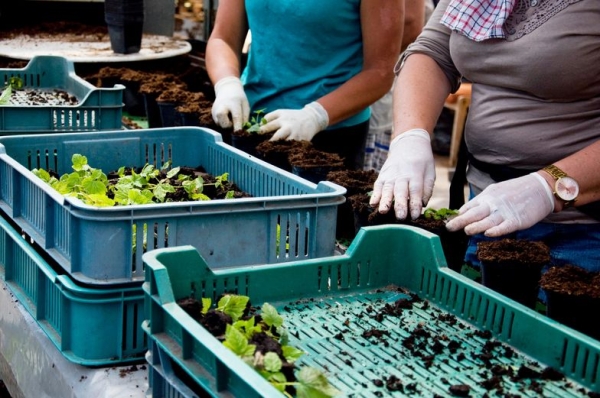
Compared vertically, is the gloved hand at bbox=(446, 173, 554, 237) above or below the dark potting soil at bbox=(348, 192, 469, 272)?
above

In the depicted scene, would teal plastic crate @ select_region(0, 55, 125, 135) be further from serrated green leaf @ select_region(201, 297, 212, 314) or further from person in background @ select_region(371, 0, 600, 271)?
serrated green leaf @ select_region(201, 297, 212, 314)

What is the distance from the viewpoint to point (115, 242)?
157cm

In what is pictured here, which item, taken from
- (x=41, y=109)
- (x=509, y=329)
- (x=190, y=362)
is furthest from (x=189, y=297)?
(x=41, y=109)

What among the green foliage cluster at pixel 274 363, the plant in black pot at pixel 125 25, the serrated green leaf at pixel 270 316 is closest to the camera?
the green foliage cluster at pixel 274 363

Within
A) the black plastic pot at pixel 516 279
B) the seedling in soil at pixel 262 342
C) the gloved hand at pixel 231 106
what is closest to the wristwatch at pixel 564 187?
the black plastic pot at pixel 516 279

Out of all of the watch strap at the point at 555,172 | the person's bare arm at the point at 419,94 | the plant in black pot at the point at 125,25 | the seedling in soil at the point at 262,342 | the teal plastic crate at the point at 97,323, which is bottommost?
the teal plastic crate at the point at 97,323

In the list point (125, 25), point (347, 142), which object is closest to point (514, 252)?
point (347, 142)

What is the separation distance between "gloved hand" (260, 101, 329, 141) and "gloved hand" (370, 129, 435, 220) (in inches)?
20.9

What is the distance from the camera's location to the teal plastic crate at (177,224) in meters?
1.57

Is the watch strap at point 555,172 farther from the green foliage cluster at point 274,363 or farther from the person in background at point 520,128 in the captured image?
the green foliage cluster at point 274,363

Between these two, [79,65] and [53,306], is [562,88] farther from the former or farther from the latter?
[79,65]

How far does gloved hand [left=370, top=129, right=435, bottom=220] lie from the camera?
1898 mm

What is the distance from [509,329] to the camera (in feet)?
4.73

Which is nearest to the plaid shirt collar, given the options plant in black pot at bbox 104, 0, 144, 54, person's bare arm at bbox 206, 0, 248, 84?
person's bare arm at bbox 206, 0, 248, 84
